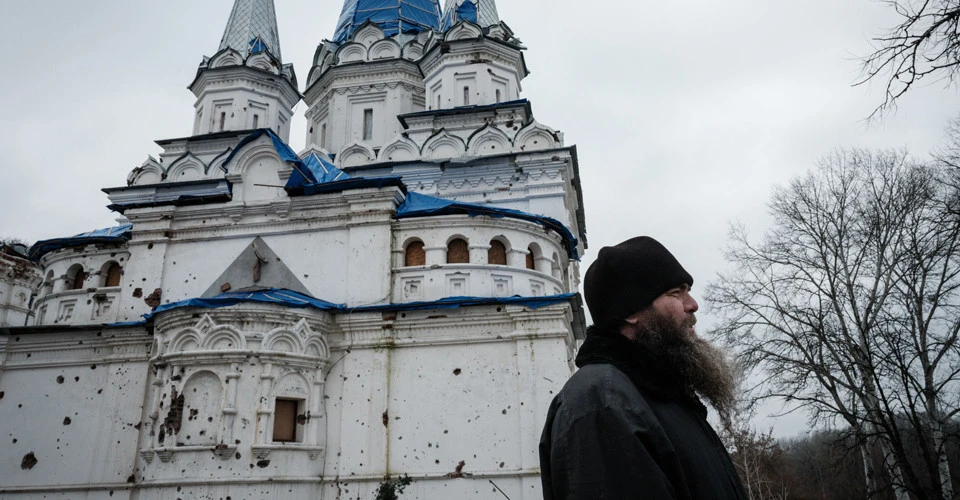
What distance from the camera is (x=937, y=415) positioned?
15875mm

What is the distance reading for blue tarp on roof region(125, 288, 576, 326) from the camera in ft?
39.4

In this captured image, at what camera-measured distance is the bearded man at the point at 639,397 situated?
2.26m

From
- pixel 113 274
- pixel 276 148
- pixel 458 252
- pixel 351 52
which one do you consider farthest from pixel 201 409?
pixel 351 52

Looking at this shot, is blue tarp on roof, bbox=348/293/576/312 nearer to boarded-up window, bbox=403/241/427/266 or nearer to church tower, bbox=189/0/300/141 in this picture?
boarded-up window, bbox=403/241/427/266

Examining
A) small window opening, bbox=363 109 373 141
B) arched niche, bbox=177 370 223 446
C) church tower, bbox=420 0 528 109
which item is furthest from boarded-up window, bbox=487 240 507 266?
small window opening, bbox=363 109 373 141

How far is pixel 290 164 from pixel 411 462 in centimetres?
681

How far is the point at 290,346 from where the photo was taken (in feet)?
→ 39.4

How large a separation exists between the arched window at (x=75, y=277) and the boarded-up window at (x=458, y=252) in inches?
341

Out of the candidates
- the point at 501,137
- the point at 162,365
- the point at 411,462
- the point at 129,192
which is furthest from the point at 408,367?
the point at 129,192

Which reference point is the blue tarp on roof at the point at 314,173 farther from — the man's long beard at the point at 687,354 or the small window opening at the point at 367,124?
the man's long beard at the point at 687,354

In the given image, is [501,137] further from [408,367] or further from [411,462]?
[411,462]

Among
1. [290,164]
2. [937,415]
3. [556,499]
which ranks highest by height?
[290,164]

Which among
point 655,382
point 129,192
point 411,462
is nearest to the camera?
point 655,382

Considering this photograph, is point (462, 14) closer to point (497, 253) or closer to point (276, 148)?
point (276, 148)
